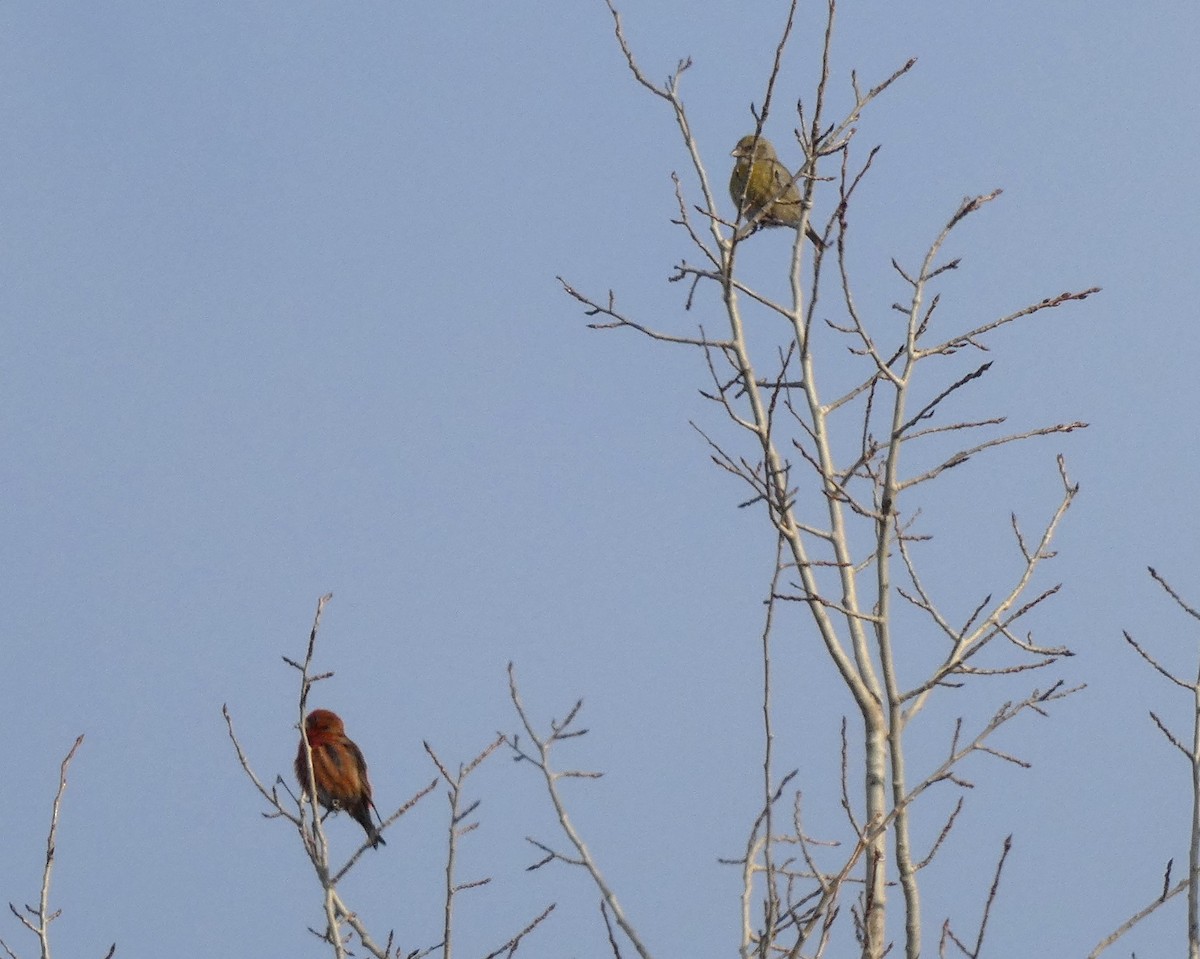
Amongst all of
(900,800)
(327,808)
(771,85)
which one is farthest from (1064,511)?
(327,808)

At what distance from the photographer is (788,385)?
16.0ft

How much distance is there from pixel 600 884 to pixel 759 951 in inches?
25.5

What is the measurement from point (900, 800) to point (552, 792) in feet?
3.23

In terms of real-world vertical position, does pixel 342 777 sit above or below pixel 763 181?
below

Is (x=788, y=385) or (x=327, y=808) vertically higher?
(x=327, y=808)

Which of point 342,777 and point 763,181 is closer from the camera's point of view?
point 342,777

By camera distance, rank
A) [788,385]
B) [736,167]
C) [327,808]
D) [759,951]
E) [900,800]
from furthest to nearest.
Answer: [736,167] → [327,808] → [788,385] → [900,800] → [759,951]

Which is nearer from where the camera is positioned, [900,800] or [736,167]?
[900,800]

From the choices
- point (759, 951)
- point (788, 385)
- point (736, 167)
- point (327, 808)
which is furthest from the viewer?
point (736, 167)

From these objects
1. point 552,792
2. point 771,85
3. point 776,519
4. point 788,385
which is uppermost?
point 771,85

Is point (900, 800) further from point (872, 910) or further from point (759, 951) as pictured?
point (759, 951)

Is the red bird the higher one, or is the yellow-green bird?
the yellow-green bird

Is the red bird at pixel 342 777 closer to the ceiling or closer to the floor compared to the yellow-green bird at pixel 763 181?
closer to the floor

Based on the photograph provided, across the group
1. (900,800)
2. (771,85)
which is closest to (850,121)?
Answer: (771,85)
